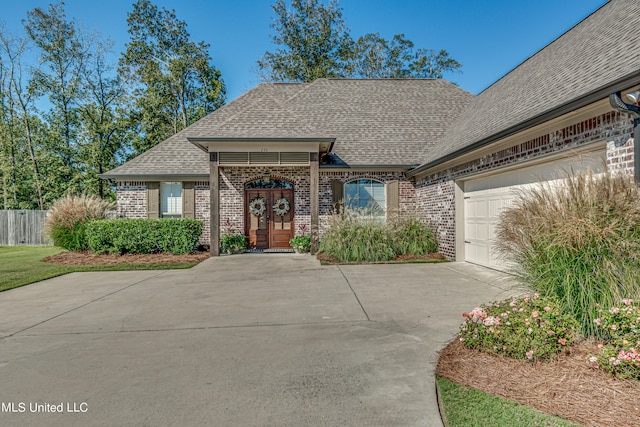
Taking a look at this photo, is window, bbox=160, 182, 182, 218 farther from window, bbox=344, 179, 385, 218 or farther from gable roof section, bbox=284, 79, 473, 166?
window, bbox=344, 179, 385, 218

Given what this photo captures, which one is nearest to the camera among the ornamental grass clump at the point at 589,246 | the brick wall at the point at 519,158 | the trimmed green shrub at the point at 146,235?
the ornamental grass clump at the point at 589,246

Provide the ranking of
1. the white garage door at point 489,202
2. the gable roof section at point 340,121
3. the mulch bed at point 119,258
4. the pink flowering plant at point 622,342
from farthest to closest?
the gable roof section at point 340,121 < the mulch bed at point 119,258 < the white garage door at point 489,202 < the pink flowering plant at point 622,342

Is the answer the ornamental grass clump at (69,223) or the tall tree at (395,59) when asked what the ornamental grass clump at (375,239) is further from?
the tall tree at (395,59)

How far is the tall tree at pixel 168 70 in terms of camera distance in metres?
22.3

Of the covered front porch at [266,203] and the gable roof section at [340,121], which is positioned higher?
the gable roof section at [340,121]

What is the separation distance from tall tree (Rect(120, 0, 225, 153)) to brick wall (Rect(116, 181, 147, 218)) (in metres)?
10.8

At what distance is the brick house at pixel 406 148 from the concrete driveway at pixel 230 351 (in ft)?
8.05

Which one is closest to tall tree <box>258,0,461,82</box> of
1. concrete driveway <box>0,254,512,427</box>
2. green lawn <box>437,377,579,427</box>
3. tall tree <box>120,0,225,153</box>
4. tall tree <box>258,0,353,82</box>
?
tall tree <box>258,0,353,82</box>

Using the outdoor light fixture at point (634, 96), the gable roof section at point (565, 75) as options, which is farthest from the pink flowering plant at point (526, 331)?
the gable roof section at point (565, 75)

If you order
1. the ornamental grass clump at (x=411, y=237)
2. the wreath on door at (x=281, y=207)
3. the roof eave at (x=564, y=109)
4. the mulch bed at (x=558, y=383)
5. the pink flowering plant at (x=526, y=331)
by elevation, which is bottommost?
the mulch bed at (x=558, y=383)

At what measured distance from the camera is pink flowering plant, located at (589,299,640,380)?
2584mm

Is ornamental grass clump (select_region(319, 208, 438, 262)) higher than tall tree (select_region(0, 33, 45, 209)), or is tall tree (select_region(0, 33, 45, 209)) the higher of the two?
tall tree (select_region(0, 33, 45, 209))

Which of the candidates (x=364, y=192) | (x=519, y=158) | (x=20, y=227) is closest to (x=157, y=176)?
(x=364, y=192)

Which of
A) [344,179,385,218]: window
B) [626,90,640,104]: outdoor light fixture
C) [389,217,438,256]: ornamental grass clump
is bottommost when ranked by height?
[389,217,438,256]: ornamental grass clump
